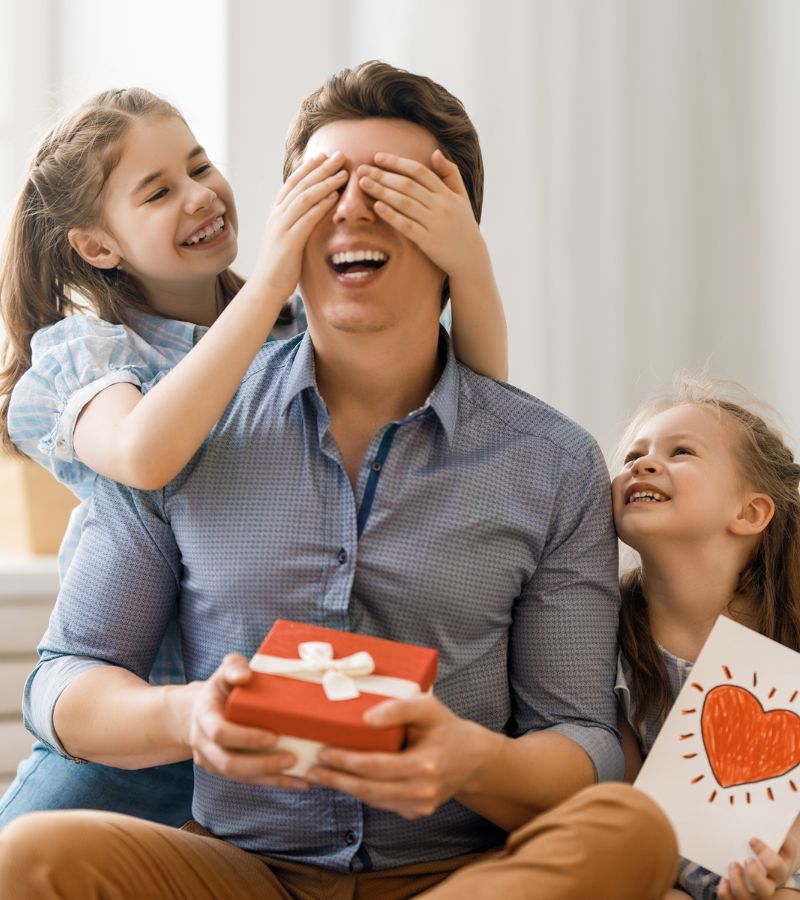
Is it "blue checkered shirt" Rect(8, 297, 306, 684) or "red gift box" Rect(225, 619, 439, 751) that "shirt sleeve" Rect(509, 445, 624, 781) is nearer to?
"red gift box" Rect(225, 619, 439, 751)

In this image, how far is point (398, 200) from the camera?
133cm

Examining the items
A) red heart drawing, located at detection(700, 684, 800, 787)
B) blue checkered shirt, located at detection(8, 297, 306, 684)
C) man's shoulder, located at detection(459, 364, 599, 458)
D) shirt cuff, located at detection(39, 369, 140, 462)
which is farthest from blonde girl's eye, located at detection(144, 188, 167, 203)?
red heart drawing, located at detection(700, 684, 800, 787)

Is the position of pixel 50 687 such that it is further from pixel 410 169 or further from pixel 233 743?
pixel 410 169

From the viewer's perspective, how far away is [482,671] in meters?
1.39

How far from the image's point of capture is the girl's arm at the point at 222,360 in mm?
1334

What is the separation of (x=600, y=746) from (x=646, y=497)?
328 millimetres

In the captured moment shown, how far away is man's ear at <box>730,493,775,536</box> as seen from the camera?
1526mm

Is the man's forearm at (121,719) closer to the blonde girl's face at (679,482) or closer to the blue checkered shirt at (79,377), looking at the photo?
the blue checkered shirt at (79,377)

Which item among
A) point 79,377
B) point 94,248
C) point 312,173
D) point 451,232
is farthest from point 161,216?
point 451,232

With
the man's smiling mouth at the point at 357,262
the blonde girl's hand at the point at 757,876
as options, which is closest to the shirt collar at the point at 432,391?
the man's smiling mouth at the point at 357,262

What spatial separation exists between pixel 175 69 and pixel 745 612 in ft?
5.98

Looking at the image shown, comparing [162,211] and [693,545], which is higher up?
[162,211]

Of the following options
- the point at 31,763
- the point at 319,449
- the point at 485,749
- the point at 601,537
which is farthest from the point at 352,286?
the point at 31,763

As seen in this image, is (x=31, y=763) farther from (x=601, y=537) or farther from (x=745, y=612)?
(x=745, y=612)
